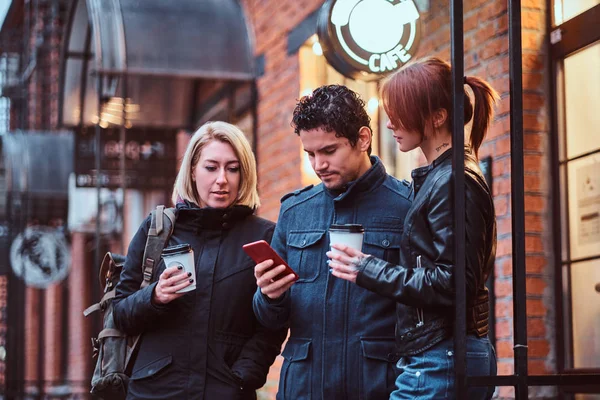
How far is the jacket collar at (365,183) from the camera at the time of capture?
3.30 m

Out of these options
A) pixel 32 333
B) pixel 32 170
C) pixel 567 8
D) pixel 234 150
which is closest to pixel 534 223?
pixel 567 8

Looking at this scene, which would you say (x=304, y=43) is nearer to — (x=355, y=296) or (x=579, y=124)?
(x=579, y=124)

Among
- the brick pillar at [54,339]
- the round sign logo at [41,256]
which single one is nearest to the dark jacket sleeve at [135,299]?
the round sign logo at [41,256]

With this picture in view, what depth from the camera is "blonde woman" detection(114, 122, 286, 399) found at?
3.74m

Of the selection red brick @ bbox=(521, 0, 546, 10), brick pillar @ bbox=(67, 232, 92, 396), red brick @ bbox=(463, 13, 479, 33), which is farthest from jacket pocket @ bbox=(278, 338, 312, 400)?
brick pillar @ bbox=(67, 232, 92, 396)

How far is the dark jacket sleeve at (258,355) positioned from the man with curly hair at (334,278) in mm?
359

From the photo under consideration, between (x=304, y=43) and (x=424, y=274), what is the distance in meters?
4.80

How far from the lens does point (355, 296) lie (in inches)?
127

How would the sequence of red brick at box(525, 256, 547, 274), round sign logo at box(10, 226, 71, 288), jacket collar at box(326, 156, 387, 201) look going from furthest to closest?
round sign logo at box(10, 226, 71, 288) → red brick at box(525, 256, 547, 274) → jacket collar at box(326, 156, 387, 201)

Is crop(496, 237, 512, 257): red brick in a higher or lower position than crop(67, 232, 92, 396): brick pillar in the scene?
higher

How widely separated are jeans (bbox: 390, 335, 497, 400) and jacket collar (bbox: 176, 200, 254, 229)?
3.74ft

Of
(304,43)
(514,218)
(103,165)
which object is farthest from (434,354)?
(103,165)

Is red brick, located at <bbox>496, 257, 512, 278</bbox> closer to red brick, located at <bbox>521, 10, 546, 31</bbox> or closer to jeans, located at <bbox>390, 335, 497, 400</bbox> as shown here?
red brick, located at <bbox>521, 10, 546, 31</bbox>

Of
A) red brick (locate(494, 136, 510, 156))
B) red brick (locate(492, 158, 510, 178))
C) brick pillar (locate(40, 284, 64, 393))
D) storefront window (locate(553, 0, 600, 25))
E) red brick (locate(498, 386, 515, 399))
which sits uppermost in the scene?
storefront window (locate(553, 0, 600, 25))
